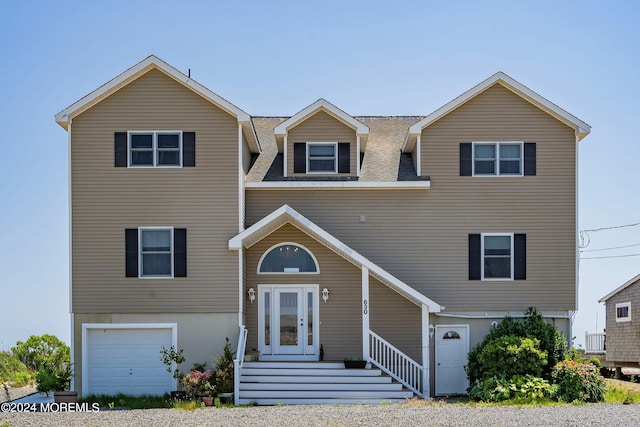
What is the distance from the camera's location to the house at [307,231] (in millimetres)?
21359

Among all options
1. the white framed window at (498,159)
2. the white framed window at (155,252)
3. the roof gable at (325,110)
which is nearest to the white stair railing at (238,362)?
the white framed window at (155,252)

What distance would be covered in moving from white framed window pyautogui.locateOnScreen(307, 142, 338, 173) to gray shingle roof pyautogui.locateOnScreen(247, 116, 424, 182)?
2.99 ft

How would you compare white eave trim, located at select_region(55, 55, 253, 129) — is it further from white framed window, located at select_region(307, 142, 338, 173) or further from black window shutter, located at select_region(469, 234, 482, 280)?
black window shutter, located at select_region(469, 234, 482, 280)

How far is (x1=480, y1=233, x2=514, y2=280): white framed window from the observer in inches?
893

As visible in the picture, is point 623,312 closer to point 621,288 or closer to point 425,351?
point 621,288

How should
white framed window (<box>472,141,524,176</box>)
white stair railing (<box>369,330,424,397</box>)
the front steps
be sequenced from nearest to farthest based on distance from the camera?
1. the front steps
2. white stair railing (<box>369,330,424,397</box>)
3. white framed window (<box>472,141,524,176</box>)

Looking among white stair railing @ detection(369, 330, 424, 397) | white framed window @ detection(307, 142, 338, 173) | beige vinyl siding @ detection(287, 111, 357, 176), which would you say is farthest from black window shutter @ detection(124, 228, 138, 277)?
white stair railing @ detection(369, 330, 424, 397)

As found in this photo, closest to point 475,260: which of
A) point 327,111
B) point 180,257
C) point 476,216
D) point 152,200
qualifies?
point 476,216

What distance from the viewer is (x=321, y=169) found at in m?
23.2

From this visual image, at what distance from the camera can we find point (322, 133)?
75.6 ft

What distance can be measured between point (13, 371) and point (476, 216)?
623 inches

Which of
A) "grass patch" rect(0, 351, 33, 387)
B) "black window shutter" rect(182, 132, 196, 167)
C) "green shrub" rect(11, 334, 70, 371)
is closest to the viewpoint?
A: "black window shutter" rect(182, 132, 196, 167)

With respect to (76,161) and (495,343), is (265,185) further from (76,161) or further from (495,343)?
(495,343)

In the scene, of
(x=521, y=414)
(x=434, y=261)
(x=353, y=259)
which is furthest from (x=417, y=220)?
(x=521, y=414)
